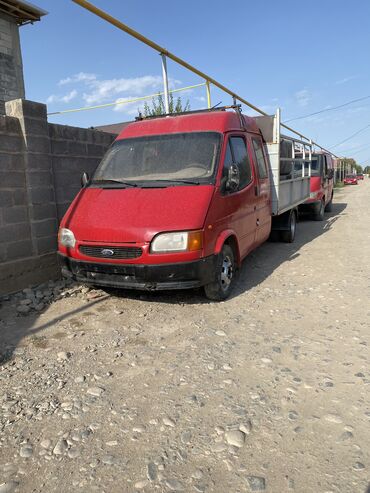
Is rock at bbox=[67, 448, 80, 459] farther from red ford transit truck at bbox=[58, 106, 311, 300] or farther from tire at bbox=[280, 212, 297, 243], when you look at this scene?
tire at bbox=[280, 212, 297, 243]

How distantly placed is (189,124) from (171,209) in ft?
5.26

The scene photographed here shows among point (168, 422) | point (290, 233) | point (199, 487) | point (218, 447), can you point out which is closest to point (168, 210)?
point (168, 422)

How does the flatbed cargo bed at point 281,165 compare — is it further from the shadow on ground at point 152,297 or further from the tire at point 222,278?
the tire at point 222,278

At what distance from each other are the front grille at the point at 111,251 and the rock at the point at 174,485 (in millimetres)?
2382

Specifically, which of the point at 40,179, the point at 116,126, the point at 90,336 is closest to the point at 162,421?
the point at 90,336

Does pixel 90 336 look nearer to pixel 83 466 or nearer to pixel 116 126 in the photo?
pixel 83 466

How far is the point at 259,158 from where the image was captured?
6.20m

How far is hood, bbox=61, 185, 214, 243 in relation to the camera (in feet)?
13.4

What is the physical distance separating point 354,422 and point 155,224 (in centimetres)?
254

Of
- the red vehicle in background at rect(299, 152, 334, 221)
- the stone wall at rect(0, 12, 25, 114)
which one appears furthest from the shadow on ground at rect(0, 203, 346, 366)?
the stone wall at rect(0, 12, 25, 114)

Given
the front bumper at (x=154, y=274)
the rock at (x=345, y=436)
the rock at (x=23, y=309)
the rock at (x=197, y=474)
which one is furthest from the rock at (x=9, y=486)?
the rock at (x=23, y=309)

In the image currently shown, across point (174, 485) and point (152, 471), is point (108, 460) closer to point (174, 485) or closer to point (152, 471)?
point (152, 471)

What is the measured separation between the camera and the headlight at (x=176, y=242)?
4023 mm

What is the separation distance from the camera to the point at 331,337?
370 cm
